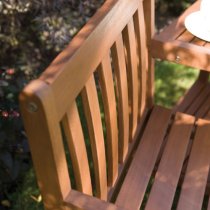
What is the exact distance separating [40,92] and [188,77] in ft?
8.31

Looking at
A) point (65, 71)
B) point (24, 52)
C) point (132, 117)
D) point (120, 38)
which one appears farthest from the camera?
point (24, 52)

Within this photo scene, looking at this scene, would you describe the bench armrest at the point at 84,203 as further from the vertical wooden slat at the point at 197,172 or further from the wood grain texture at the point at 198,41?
the wood grain texture at the point at 198,41

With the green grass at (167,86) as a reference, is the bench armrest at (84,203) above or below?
above

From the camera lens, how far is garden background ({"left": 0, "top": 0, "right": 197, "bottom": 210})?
2.15m

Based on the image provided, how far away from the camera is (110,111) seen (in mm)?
1535

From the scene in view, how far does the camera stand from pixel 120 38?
152 cm

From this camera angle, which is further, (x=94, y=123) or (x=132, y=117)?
(x=132, y=117)

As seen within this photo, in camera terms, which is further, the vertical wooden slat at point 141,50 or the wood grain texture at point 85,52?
the vertical wooden slat at point 141,50

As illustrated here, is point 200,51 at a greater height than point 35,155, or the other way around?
point 35,155

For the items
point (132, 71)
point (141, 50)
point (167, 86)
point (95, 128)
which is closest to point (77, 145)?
point (95, 128)

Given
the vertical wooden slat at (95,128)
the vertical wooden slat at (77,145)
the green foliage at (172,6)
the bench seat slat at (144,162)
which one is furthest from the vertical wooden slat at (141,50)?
the green foliage at (172,6)

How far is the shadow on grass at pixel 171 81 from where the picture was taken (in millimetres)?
3137

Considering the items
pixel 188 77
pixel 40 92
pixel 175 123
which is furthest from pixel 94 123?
pixel 188 77

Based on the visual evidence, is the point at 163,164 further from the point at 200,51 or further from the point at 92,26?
the point at 92,26
